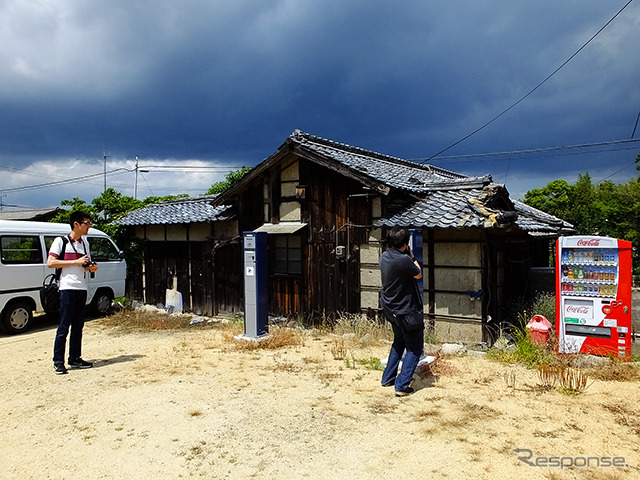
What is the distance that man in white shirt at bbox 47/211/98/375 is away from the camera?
19.2 feet

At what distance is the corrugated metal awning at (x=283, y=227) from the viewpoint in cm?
894

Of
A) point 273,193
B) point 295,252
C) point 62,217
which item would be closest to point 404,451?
point 295,252

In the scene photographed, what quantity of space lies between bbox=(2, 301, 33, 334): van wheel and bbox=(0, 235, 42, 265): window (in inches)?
35.8

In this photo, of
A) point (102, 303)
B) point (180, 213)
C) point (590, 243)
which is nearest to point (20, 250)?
point (102, 303)

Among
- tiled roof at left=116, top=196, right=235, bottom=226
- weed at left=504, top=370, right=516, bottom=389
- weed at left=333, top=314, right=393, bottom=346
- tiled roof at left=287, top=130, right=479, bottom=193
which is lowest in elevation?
weed at left=504, top=370, right=516, bottom=389

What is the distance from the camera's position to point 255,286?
7840 mm

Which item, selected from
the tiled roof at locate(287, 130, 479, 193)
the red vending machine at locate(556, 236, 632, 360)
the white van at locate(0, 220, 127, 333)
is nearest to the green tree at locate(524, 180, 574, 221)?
the tiled roof at locate(287, 130, 479, 193)

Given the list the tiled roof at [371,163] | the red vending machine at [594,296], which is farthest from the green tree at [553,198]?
the red vending machine at [594,296]

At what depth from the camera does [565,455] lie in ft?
11.6

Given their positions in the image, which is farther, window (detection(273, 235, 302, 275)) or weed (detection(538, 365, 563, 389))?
window (detection(273, 235, 302, 275))

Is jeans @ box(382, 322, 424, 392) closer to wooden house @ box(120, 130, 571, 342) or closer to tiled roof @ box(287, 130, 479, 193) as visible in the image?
wooden house @ box(120, 130, 571, 342)

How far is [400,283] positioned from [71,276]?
445cm

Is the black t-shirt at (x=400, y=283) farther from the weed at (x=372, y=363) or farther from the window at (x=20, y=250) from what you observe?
the window at (x=20, y=250)

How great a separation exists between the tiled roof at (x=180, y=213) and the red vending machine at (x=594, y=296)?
7.02 meters
